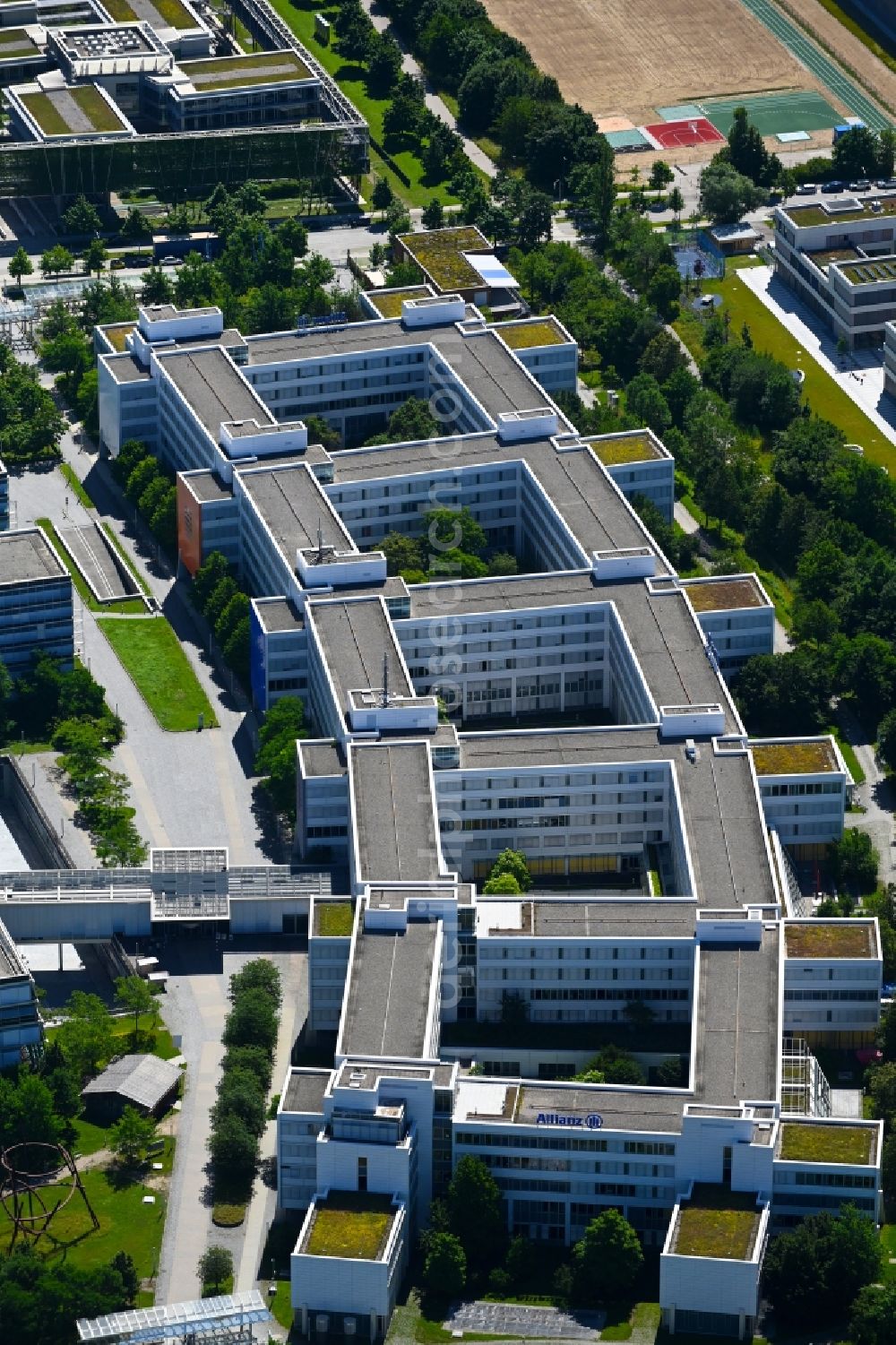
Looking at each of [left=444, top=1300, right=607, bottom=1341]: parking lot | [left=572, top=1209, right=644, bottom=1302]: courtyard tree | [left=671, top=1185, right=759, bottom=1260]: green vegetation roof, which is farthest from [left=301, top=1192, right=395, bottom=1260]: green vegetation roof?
[left=671, top=1185, right=759, bottom=1260]: green vegetation roof

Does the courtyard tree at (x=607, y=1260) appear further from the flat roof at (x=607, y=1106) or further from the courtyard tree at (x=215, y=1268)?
the courtyard tree at (x=215, y=1268)

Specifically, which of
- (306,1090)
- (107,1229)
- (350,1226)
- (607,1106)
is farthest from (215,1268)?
(607,1106)

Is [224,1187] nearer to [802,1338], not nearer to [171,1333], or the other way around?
[171,1333]

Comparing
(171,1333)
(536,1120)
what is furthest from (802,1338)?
(171,1333)

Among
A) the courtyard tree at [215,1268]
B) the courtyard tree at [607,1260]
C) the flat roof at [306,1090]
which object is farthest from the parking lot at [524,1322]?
the flat roof at [306,1090]

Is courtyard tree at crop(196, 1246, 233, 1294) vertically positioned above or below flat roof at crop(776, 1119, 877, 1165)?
below

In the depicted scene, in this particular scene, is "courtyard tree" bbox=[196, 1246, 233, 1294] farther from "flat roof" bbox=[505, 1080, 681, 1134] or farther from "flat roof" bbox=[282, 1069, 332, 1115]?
"flat roof" bbox=[505, 1080, 681, 1134]
